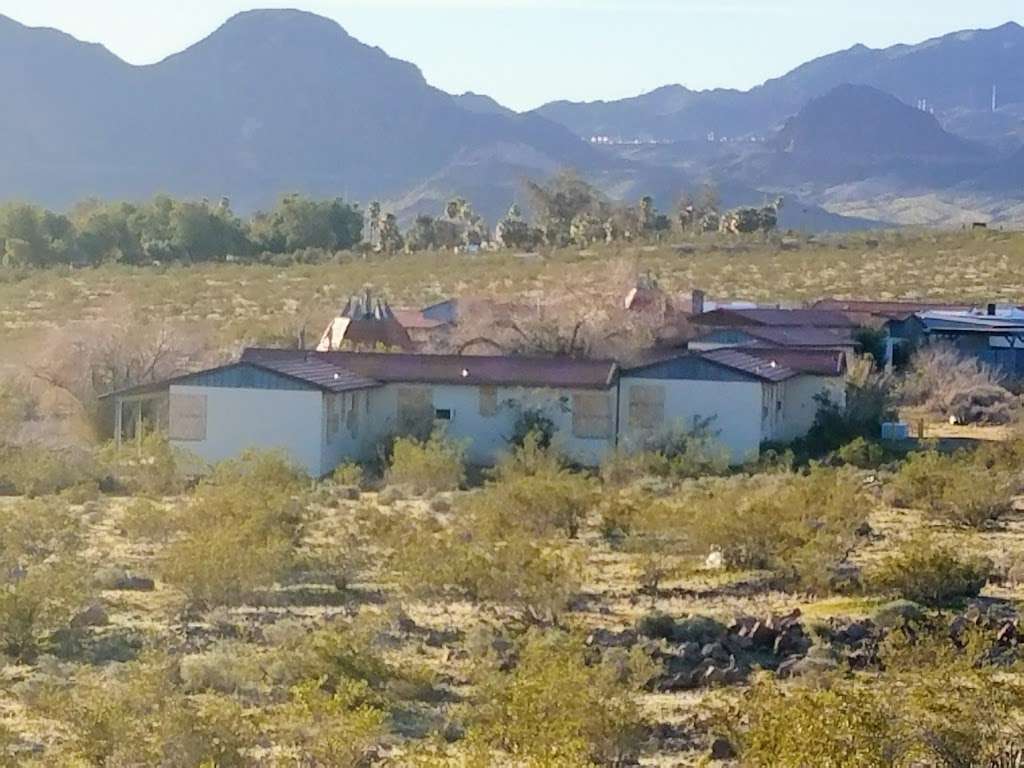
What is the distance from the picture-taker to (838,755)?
12617 mm

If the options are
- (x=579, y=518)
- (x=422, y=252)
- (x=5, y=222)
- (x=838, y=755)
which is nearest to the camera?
(x=838, y=755)

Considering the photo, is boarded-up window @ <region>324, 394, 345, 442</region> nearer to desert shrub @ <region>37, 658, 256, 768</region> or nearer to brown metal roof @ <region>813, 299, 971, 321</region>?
desert shrub @ <region>37, 658, 256, 768</region>

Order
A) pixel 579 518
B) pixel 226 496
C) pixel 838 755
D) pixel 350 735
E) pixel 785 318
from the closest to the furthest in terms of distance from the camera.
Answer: pixel 838 755 → pixel 350 735 → pixel 226 496 → pixel 579 518 → pixel 785 318

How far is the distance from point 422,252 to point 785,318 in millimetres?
42457

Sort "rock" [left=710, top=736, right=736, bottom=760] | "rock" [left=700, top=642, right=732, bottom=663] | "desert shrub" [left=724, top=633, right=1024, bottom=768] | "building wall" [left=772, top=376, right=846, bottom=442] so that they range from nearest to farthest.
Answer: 1. "desert shrub" [left=724, top=633, right=1024, bottom=768]
2. "rock" [left=710, top=736, right=736, bottom=760]
3. "rock" [left=700, top=642, right=732, bottom=663]
4. "building wall" [left=772, top=376, right=846, bottom=442]

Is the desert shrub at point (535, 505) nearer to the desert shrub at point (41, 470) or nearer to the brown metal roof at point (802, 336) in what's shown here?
the desert shrub at point (41, 470)

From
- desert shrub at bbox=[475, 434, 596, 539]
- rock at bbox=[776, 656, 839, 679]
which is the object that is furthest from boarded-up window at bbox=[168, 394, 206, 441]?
rock at bbox=[776, 656, 839, 679]

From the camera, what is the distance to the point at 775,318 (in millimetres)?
54562

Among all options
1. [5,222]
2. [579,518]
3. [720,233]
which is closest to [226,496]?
[579,518]

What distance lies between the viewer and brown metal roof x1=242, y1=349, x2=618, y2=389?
38.3 m

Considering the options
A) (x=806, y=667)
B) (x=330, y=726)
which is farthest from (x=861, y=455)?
(x=330, y=726)

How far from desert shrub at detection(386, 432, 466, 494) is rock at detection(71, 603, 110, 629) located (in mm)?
12119

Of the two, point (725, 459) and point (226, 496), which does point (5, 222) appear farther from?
point (226, 496)

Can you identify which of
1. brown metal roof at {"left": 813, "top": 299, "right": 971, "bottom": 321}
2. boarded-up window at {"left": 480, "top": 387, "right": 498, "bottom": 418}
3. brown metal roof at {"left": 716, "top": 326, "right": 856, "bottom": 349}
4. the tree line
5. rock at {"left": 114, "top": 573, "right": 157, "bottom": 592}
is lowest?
rock at {"left": 114, "top": 573, "right": 157, "bottom": 592}
